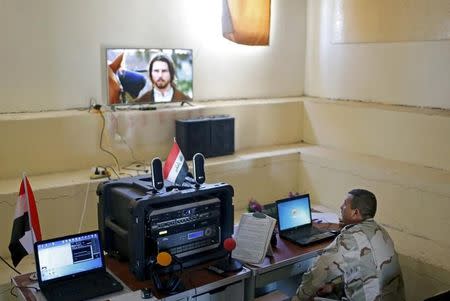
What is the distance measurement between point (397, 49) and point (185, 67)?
1.87 metres

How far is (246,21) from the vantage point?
507cm

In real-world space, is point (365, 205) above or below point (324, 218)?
above

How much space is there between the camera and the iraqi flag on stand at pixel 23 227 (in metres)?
2.69

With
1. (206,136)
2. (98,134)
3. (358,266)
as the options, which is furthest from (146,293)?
(206,136)

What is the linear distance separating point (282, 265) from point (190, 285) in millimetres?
554

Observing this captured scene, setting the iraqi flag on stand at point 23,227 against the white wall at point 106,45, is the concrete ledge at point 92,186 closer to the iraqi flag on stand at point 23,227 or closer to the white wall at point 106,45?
the white wall at point 106,45

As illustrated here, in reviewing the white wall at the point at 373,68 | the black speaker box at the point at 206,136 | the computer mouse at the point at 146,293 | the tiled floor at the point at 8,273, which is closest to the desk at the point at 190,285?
the computer mouse at the point at 146,293

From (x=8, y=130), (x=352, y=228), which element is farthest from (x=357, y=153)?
(x=8, y=130)

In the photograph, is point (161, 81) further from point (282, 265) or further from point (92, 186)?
point (282, 265)

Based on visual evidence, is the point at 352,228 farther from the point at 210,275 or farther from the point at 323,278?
the point at 210,275

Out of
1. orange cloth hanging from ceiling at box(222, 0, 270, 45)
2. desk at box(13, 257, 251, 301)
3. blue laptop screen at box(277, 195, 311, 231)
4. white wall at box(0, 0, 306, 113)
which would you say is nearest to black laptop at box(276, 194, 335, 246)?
blue laptop screen at box(277, 195, 311, 231)

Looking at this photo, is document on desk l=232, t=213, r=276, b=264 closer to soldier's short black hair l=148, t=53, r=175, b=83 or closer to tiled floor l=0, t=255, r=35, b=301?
tiled floor l=0, t=255, r=35, b=301

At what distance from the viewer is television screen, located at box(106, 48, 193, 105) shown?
438 cm

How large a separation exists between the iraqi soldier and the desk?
0.35m
